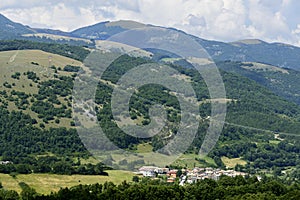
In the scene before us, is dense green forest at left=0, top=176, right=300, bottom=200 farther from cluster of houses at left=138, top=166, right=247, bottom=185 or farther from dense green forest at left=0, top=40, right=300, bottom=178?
dense green forest at left=0, top=40, right=300, bottom=178

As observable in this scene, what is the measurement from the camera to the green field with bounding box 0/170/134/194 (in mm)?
64438

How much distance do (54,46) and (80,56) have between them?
50.5 feet

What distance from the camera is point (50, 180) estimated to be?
69.0 metres

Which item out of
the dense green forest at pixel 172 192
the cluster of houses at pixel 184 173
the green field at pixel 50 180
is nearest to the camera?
the dense green forest at pixel 172 192

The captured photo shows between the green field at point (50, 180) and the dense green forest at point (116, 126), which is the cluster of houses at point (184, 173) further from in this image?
the dense green forest at point (116, 126)

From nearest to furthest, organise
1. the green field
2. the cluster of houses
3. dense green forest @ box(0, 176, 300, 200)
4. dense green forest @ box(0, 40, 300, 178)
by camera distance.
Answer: dense green forest @ box(0, 176, 300, 200) < the green field < the cluster of houses < dense green forest @ box(0, 40, 300, 178)

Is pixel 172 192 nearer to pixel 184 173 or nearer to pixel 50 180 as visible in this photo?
pixel 50 180

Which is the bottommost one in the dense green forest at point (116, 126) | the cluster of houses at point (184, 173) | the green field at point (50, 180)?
the green field at point (50, 180)

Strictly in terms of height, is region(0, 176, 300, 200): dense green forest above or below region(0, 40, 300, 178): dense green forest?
below

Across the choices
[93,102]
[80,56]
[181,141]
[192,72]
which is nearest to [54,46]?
[80,56]

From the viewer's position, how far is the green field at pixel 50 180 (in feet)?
211

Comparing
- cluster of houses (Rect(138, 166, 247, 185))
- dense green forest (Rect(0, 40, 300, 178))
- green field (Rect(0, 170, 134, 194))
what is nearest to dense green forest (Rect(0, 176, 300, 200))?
green field (Rect(0, 170, 134, 194))

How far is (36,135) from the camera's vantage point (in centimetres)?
9706

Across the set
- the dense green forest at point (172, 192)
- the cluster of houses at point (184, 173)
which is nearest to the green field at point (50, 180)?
the cluster of houses at point (184, 173)
